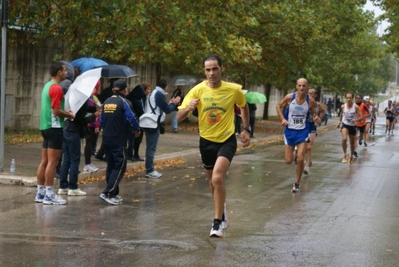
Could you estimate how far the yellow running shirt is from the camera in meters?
9.07

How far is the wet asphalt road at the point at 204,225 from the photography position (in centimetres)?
770

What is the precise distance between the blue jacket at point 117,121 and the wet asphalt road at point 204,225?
931 mm

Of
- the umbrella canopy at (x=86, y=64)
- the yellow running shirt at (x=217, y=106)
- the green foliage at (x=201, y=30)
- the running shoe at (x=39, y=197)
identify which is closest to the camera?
the yellow running shirt at (x=217, y=106)

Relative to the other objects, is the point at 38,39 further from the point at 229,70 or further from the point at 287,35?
the point at 287,35

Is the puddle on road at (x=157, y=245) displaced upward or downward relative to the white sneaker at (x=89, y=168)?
upward

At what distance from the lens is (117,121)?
11609 mm

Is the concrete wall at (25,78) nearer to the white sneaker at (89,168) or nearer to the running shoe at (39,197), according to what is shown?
the white sneaker at (89,168)

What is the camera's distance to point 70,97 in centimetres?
1145

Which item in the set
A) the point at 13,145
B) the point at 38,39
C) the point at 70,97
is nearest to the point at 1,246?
the point at 70,97

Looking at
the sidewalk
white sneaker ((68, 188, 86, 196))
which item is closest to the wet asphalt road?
white sneaker ((68, 188, 86, 196))

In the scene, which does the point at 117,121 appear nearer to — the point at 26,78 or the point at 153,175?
the point at 153,175

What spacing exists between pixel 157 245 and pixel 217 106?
1793mm

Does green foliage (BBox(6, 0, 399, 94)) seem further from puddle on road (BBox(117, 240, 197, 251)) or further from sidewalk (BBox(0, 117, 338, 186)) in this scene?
puddle on road (BBox(117, 240, 197, 251))

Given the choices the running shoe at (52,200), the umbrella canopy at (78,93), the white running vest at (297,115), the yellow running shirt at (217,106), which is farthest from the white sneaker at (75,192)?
the white running vest at (297,115)
